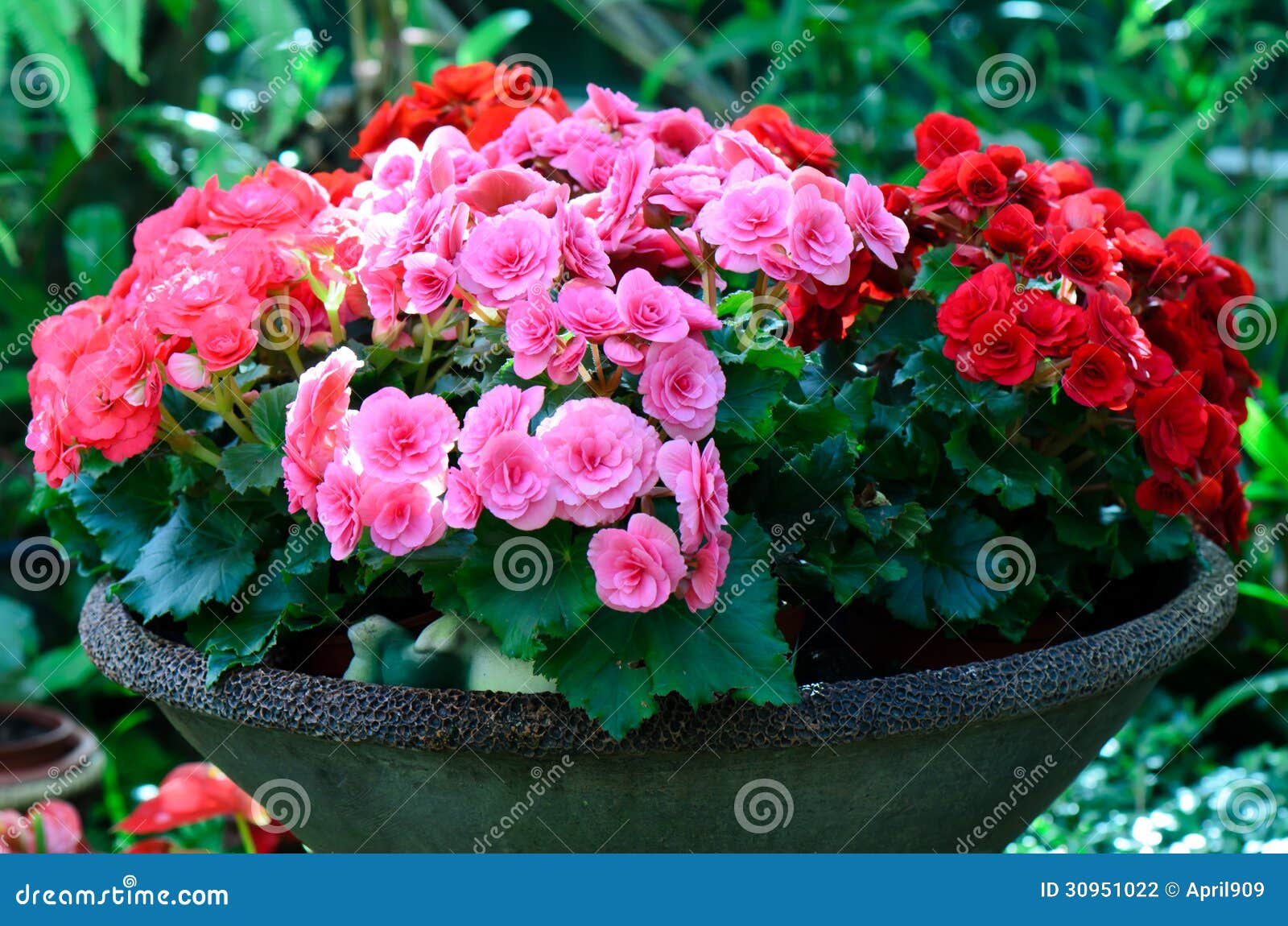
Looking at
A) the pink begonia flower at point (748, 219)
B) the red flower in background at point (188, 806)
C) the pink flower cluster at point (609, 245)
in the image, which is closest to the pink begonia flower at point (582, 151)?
the pink flower cluster at point (609, 245)

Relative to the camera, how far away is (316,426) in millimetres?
905

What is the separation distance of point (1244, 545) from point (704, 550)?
1.82m

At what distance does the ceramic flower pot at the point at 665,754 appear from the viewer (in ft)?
2.85

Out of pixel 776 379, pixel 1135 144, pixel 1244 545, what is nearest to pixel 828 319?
pixel 776 379

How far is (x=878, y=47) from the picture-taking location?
2646 mm

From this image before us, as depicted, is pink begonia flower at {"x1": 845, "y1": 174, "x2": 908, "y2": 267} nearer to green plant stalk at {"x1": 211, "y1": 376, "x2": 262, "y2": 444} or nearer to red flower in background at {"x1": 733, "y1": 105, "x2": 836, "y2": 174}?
red flower in background at {"x1": 733, "y1": 105, "x2": 836, "y2": 174}

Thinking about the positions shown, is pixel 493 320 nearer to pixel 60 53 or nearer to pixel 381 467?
pixel 381 467

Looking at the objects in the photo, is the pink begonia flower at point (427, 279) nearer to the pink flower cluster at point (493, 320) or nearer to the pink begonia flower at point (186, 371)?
the pink flower cluster at point (493, 320)

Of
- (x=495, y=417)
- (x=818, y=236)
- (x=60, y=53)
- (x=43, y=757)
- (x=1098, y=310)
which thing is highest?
(x=1098, y=310)

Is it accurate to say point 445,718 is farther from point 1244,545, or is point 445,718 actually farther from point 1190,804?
point 1244,545

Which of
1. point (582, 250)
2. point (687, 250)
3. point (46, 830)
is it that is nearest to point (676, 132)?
point (687, 250)

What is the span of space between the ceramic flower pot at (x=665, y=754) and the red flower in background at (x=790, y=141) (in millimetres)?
521

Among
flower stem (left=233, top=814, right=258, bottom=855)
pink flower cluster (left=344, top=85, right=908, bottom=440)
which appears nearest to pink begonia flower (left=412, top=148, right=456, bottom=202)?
pink flower cluster (left=344, top=85, right=908, bottom=440)

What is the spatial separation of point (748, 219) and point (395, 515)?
1.12ft
